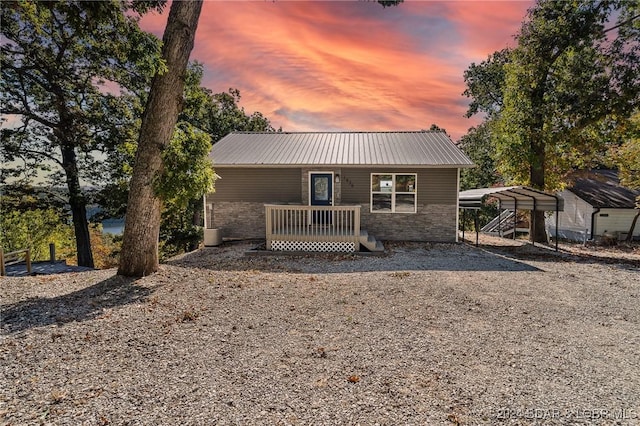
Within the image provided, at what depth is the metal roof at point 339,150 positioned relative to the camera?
11.9 meters

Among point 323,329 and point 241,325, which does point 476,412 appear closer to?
point 323,329

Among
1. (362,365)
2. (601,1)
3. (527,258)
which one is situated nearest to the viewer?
(362,365)

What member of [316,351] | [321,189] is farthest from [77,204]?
[316,351]

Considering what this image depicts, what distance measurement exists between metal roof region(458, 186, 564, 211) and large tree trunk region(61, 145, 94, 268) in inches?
707

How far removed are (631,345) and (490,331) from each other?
1.71 m

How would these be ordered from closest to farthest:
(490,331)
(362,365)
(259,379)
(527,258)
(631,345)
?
(259,379) → (362,365) → (631,345) → (490,331) → (527,258)

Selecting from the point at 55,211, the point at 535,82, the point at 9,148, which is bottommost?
the point at 55,211

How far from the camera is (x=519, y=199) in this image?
1317 centimetres

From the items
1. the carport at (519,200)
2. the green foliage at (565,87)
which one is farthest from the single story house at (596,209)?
the carport at (519,200)

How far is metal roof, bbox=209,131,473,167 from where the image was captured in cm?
1190

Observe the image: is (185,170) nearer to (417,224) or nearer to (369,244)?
(369,244)

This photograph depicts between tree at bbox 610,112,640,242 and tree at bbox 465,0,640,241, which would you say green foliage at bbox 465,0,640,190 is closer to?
tree at bbox 465,0,640,241

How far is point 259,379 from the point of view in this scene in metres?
3.19

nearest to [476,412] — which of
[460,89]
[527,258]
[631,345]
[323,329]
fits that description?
[323,329]
